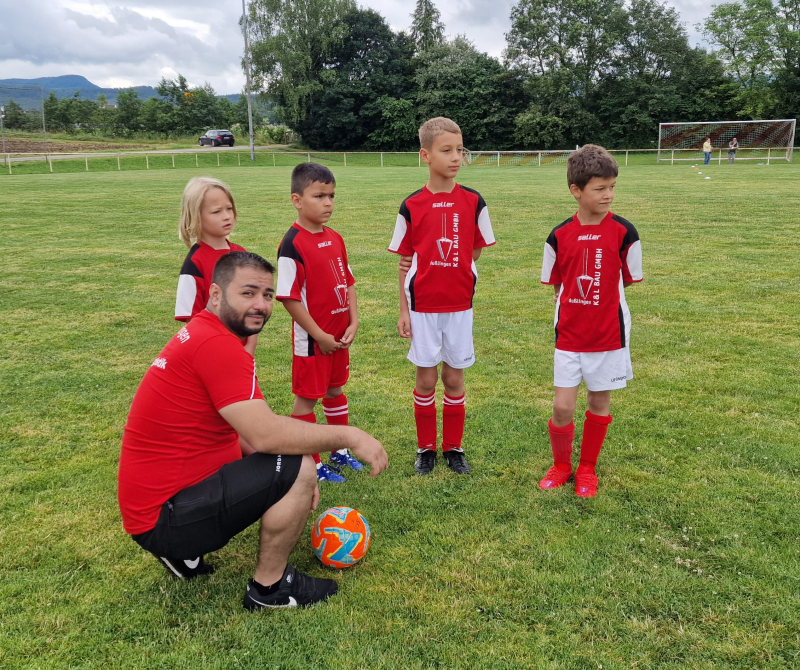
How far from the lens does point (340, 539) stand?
341cm

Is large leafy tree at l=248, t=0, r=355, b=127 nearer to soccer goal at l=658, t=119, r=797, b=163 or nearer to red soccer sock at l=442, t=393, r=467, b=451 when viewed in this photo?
soccer goal at l=658, t=119, r=797, b=163

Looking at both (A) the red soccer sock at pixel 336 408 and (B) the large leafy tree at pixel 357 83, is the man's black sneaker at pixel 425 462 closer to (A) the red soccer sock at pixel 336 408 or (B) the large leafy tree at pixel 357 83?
(A) the red soccer sock at pixel 336 408

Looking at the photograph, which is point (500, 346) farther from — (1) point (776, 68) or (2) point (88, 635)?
(1) point (776, 68)

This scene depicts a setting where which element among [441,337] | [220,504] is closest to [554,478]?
[441,337]

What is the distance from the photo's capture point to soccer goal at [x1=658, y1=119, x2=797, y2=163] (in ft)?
131

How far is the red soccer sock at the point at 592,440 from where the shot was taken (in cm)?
421

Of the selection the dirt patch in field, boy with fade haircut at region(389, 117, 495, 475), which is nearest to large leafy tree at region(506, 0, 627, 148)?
the dirt patch in field

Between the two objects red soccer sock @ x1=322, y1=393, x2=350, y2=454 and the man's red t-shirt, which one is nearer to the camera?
the man's red t-shirt

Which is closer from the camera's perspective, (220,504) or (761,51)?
(220,504)

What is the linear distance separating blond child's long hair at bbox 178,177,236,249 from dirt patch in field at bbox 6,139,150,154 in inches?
1751

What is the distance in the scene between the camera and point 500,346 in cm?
707

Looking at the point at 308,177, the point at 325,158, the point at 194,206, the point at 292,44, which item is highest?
the point at 292,44

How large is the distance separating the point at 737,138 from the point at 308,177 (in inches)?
1799

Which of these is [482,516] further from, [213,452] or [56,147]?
[56,147]
